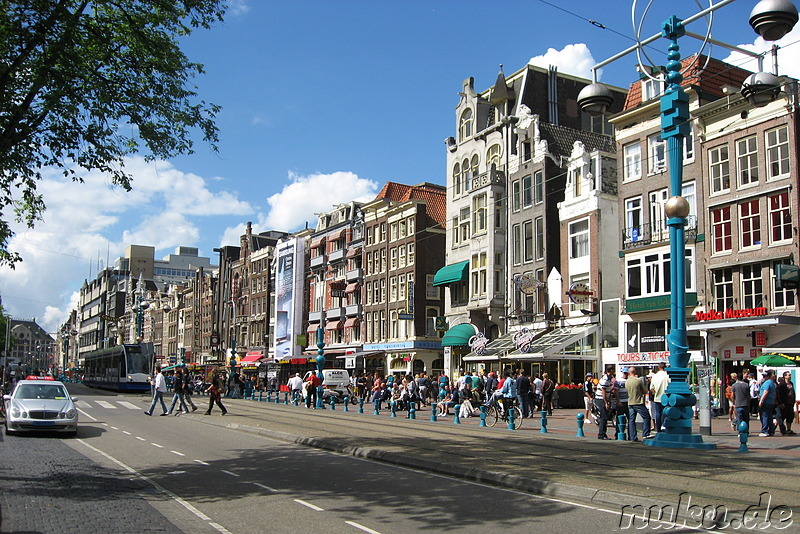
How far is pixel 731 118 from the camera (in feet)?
110

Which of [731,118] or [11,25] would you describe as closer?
[11,25]

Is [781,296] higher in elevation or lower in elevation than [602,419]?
higher

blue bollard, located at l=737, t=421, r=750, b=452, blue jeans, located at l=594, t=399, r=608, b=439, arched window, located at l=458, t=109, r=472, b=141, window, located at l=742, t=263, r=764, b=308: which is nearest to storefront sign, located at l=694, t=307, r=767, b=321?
window, located at l=742, t=263, r=764, b=308

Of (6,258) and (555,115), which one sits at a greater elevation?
(555,115)

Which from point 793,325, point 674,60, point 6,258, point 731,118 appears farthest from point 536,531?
point 731,118

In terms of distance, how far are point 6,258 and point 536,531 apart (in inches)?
405

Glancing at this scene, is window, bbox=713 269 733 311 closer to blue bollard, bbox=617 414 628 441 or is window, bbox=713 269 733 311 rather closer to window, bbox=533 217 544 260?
window, bbox=533 217 544 260

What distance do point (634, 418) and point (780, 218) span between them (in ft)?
55.8

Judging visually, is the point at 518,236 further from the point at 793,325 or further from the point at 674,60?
the point at 674,60

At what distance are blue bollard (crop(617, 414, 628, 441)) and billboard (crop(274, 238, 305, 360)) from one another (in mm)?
60306

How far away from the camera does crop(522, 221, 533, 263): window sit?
45.9 meters

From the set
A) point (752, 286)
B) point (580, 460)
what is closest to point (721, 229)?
point (752, 286)

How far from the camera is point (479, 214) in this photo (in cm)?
4978

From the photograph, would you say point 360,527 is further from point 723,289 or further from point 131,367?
point 131,367
